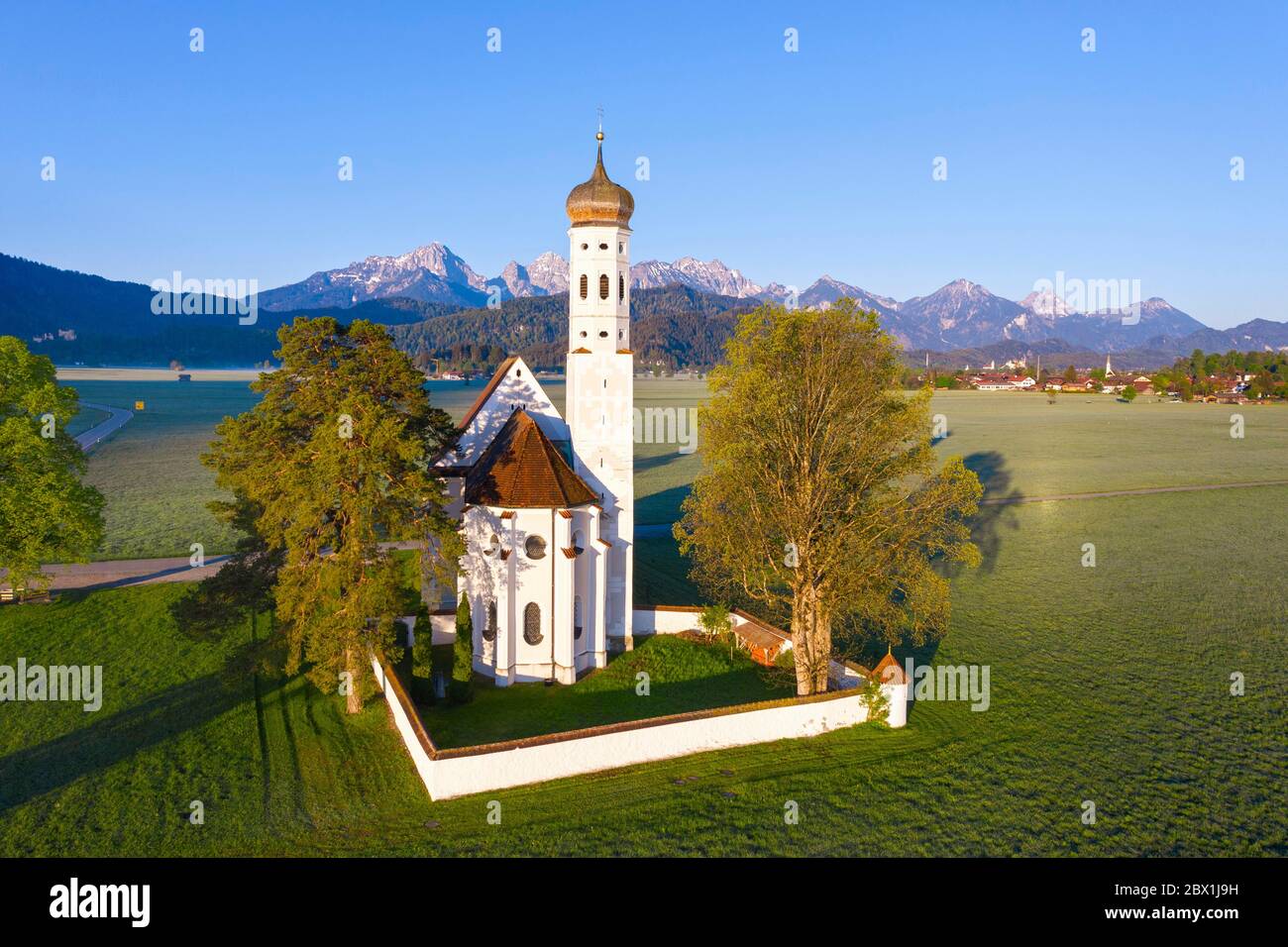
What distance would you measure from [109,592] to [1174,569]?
2006 inches

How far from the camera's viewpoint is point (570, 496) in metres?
28.8

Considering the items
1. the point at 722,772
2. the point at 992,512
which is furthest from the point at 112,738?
the point at 992,512

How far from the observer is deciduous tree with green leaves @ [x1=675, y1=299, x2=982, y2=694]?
2692 centimetres

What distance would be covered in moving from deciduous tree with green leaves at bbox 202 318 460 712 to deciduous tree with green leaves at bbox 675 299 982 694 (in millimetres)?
9480

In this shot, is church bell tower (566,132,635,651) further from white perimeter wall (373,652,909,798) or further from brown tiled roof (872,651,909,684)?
brown tiled roof (872,651,909,684)

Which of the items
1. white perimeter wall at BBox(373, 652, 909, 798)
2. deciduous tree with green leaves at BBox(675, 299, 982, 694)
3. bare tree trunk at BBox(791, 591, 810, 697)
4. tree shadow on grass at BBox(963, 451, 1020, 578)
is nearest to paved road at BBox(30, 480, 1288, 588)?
white perimeter wall at BBox(373, 652, 909, 798)

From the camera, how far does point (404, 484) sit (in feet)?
81.3
